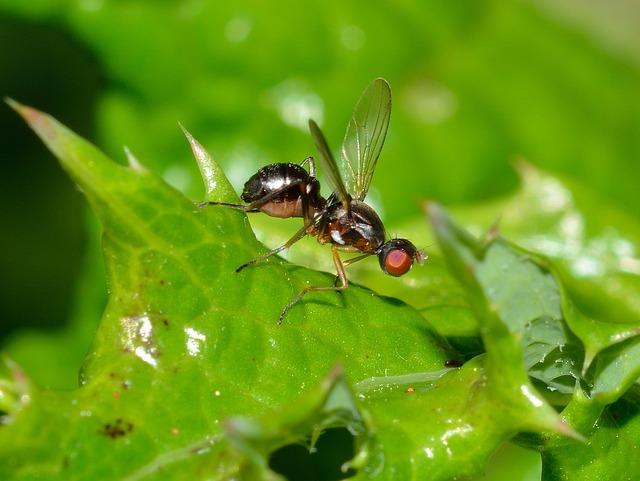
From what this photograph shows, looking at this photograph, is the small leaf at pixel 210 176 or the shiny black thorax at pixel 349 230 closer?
the small leaf at pixel 210 176

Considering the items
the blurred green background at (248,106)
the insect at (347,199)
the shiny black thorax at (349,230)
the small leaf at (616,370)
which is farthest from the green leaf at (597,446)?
the blurred green background at (248,106)

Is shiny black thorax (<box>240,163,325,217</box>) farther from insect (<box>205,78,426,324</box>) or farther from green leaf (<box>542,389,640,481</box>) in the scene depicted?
green leaf (<box>542,389,640,481</box>)

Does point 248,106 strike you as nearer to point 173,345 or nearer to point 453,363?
point 453,363

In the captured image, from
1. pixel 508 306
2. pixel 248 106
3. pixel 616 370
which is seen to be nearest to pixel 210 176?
pixel 508 306

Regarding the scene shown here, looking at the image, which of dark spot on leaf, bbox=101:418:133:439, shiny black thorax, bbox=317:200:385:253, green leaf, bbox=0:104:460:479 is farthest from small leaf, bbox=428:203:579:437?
shiny black thorax, bbox=317:200:385:253

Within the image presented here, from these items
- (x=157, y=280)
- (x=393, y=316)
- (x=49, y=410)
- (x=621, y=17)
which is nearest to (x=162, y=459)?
(x=49, y=410)

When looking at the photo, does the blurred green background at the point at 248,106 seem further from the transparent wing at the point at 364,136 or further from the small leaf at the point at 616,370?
the small leaf at the point at 616,370

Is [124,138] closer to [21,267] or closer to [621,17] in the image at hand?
[21,267]
